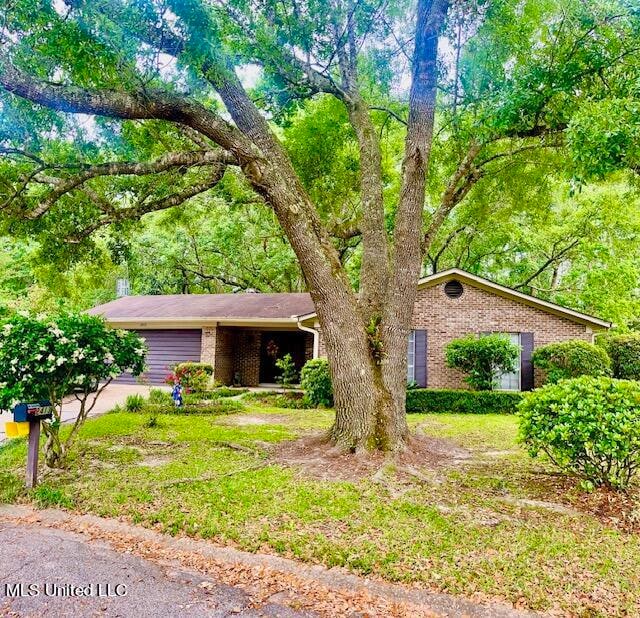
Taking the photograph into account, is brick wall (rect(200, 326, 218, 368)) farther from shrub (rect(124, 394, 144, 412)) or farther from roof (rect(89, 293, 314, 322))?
shrub (rect(124, 394, 144, 412))

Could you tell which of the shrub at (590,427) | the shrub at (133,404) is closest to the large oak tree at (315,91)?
the shrub at (590,427)

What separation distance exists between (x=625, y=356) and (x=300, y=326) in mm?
9216

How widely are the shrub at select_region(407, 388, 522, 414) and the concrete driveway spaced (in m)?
7.53

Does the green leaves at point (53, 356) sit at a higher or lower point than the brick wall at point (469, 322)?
lower

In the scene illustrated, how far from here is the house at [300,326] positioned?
13.4 metres

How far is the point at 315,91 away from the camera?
8.18 metres

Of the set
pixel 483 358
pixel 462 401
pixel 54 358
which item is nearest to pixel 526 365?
pixel 483 358

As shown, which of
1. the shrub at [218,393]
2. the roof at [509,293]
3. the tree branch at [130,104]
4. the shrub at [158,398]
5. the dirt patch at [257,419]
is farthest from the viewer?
the shrub at [218,393]

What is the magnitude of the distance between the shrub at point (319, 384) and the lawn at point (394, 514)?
519 centimetres

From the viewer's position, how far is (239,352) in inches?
698

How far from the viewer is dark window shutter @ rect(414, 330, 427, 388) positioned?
534 inches

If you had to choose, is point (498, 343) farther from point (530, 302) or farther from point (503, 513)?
point (503, 513)

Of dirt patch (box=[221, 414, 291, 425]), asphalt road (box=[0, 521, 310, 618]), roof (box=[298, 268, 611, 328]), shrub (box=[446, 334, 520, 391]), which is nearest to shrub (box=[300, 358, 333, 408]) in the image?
dirt patch (box=[221, 414, 291, 425])

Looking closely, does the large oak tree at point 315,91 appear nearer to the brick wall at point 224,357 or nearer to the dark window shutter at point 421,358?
the dark window shutter at point 421,358
